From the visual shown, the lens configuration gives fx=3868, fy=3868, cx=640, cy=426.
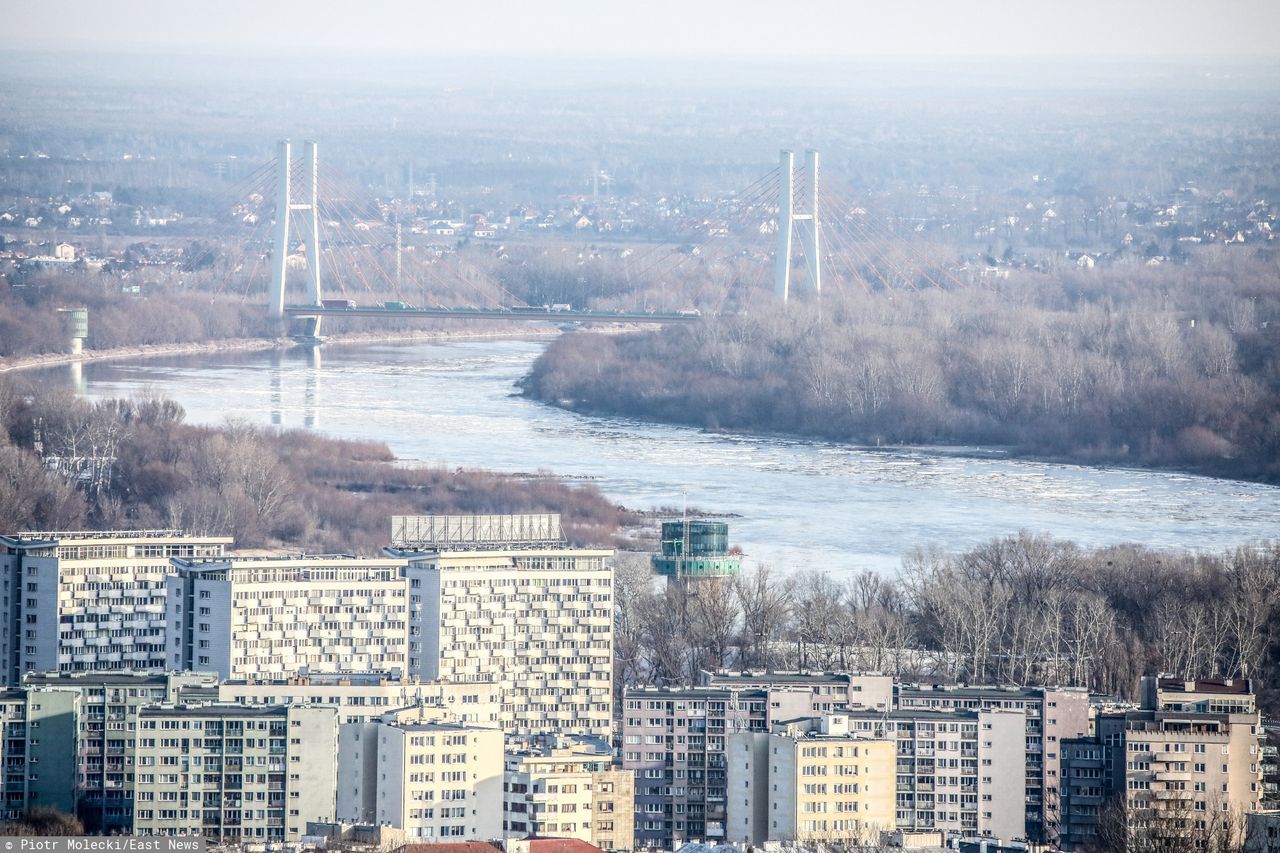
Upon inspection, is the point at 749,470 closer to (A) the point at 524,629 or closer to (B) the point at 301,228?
(A) the point at 524,629

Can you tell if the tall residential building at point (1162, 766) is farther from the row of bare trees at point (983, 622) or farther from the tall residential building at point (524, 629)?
the tall residential building at point (524, 629)

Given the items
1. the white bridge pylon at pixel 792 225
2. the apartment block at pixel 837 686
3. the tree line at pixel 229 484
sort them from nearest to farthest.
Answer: the apartment block at pixel 837 686 → the tree line at pixel 229 484 → the white bridge pylon at pixel 792 225

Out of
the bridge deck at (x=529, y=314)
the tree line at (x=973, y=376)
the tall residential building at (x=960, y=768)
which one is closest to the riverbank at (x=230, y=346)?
the bridge deck at (x=529, y=314)

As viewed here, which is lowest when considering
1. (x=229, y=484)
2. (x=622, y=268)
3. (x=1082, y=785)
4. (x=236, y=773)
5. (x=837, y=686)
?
(x=1082, y=785)

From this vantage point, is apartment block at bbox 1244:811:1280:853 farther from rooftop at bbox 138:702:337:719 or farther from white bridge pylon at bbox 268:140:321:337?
white bridge pylon at bbox 268:140:321:337

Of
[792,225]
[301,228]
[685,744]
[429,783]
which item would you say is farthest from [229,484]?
[301,228]
